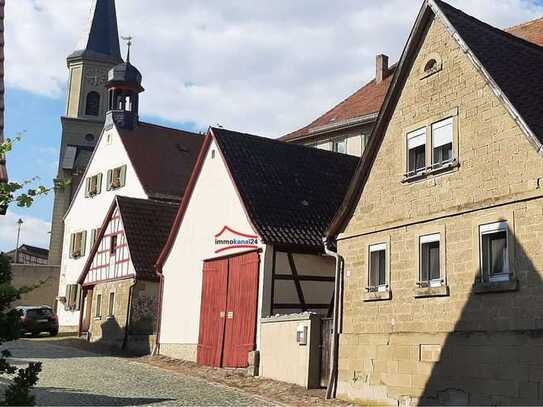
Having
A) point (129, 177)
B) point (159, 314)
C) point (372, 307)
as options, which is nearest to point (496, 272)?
point (372, 307)

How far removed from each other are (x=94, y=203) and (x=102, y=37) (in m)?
34.8

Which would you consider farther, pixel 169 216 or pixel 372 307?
pixel 169 216

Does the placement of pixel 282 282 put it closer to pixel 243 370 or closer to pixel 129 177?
pixel 243 370

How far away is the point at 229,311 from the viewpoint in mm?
20719

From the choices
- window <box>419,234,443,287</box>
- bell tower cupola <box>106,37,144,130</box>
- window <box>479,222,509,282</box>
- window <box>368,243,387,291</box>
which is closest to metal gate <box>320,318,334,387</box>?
window <box>368,243,387,291</box>

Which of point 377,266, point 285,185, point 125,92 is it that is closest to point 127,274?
point 285,185

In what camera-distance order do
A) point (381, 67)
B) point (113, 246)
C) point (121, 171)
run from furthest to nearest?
1. point (121, 171)
2. point (381, 67)
3. point (113, 246)

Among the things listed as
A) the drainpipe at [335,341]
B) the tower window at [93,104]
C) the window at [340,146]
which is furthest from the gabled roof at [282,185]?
the tower window at [93,104]

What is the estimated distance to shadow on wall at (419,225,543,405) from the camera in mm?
11609

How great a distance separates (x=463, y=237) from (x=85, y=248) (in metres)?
29.5

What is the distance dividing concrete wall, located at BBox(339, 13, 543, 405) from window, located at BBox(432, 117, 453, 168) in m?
0.20

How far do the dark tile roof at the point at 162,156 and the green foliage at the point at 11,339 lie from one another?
93.8ft

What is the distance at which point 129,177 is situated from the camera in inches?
1487

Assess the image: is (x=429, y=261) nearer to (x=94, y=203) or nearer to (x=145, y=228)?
(x=145, y=228)
